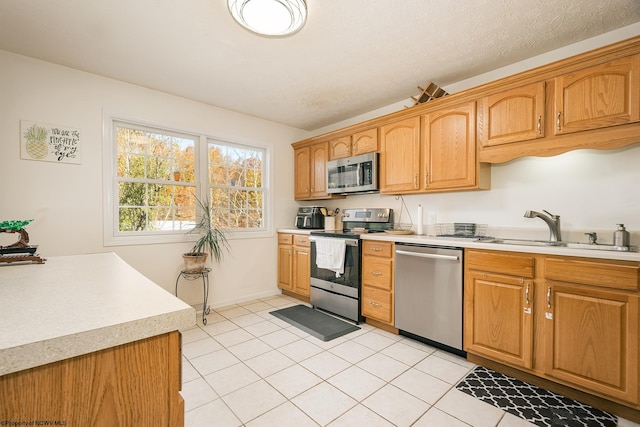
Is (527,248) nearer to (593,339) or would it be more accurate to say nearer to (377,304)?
(593,339)

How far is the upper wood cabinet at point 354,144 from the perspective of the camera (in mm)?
3357

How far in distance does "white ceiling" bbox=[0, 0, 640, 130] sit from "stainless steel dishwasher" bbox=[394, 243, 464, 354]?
1670mm

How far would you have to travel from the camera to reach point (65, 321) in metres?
0.68

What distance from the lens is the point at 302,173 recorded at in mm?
4289

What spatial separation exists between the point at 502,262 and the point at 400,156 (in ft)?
4.80

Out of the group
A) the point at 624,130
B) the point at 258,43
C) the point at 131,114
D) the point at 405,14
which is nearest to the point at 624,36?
the point at 624,130

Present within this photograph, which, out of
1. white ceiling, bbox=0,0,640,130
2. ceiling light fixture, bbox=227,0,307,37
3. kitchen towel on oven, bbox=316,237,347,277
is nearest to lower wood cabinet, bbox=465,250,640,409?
kitchen towel on oven, bbox=316,237,347,277

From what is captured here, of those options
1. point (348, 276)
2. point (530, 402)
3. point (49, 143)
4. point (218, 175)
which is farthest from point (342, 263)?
point (49, 143)

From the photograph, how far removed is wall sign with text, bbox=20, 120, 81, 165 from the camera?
96.2 inches

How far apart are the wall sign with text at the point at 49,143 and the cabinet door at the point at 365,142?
2860 millimetres

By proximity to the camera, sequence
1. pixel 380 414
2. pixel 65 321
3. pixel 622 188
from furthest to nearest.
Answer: pixel 622 188
pixel 380 414
pixel 65 321

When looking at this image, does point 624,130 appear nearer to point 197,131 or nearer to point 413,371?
point 413,371

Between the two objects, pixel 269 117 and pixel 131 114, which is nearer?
pixel 131 114

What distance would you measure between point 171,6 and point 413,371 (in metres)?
3.08
